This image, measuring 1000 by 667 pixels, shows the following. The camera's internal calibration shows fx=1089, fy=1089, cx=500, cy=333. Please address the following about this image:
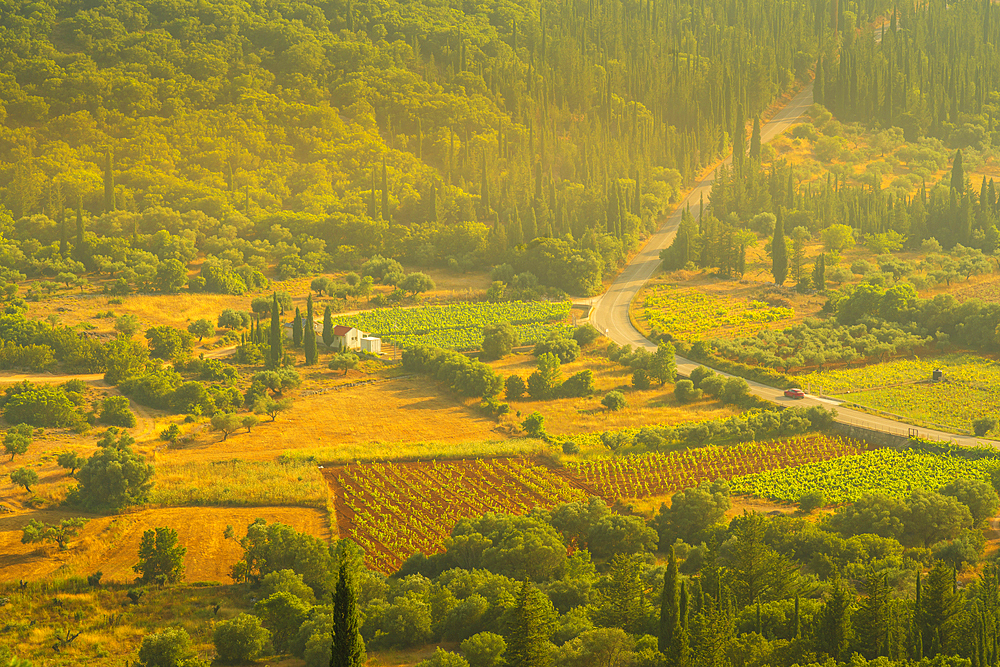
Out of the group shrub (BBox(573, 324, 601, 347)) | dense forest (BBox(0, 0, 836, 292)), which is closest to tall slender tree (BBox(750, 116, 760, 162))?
dense forest (BBox(0, 0, 836, 292))

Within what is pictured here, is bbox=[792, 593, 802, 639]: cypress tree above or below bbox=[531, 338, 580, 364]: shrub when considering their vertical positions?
below

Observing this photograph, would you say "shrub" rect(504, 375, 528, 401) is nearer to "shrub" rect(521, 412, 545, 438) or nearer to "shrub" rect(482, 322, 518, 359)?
"shrub" rect(521, 412, 545, 438)

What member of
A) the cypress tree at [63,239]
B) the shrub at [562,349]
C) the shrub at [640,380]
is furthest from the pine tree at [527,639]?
the cypress tree at [63,239]

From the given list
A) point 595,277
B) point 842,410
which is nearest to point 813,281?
point 595,277

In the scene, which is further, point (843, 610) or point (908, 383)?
point (908, 383)

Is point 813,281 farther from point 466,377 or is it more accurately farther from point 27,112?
point 27,112

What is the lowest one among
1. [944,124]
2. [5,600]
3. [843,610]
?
[5,600]
